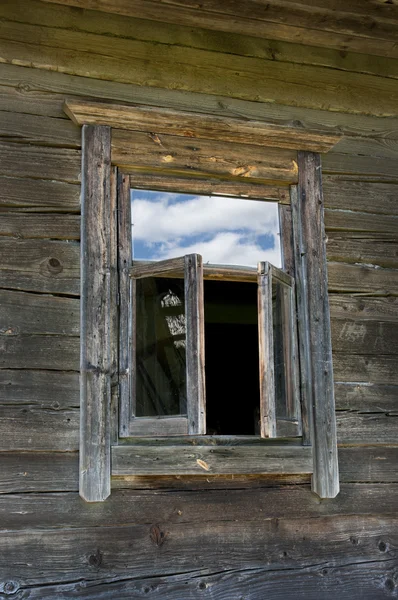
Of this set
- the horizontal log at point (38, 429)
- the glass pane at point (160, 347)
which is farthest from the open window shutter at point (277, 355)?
the horizontal log at point (38, 429)

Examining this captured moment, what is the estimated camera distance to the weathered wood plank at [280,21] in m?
3.35

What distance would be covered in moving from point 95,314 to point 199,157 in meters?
0.89

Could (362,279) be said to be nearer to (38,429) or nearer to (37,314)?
(37,314)

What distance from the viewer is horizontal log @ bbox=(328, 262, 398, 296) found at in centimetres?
346

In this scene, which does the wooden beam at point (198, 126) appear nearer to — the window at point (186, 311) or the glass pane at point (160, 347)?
the window at point (186, 311)

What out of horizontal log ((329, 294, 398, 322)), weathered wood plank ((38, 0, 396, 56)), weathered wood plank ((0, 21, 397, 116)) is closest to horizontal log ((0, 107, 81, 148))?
weathered wood plank ((0, 21, 397, 116))

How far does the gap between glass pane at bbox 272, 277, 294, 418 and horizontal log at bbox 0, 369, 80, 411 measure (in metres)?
0.86

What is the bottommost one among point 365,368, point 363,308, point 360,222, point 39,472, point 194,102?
point 39,472

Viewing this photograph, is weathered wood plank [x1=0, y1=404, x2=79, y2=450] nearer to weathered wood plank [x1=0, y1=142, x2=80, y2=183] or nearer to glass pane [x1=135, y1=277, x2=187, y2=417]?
glass pane [x1=135, y1=277, x2=187, y2=417]

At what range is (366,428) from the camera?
11.0 ft

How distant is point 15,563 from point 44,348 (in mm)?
827

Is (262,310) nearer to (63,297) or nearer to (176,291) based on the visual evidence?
(176,291)

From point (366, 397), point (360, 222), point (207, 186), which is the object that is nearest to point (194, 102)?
point (207, 186)

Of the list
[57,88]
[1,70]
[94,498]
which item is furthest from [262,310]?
[1,70]
